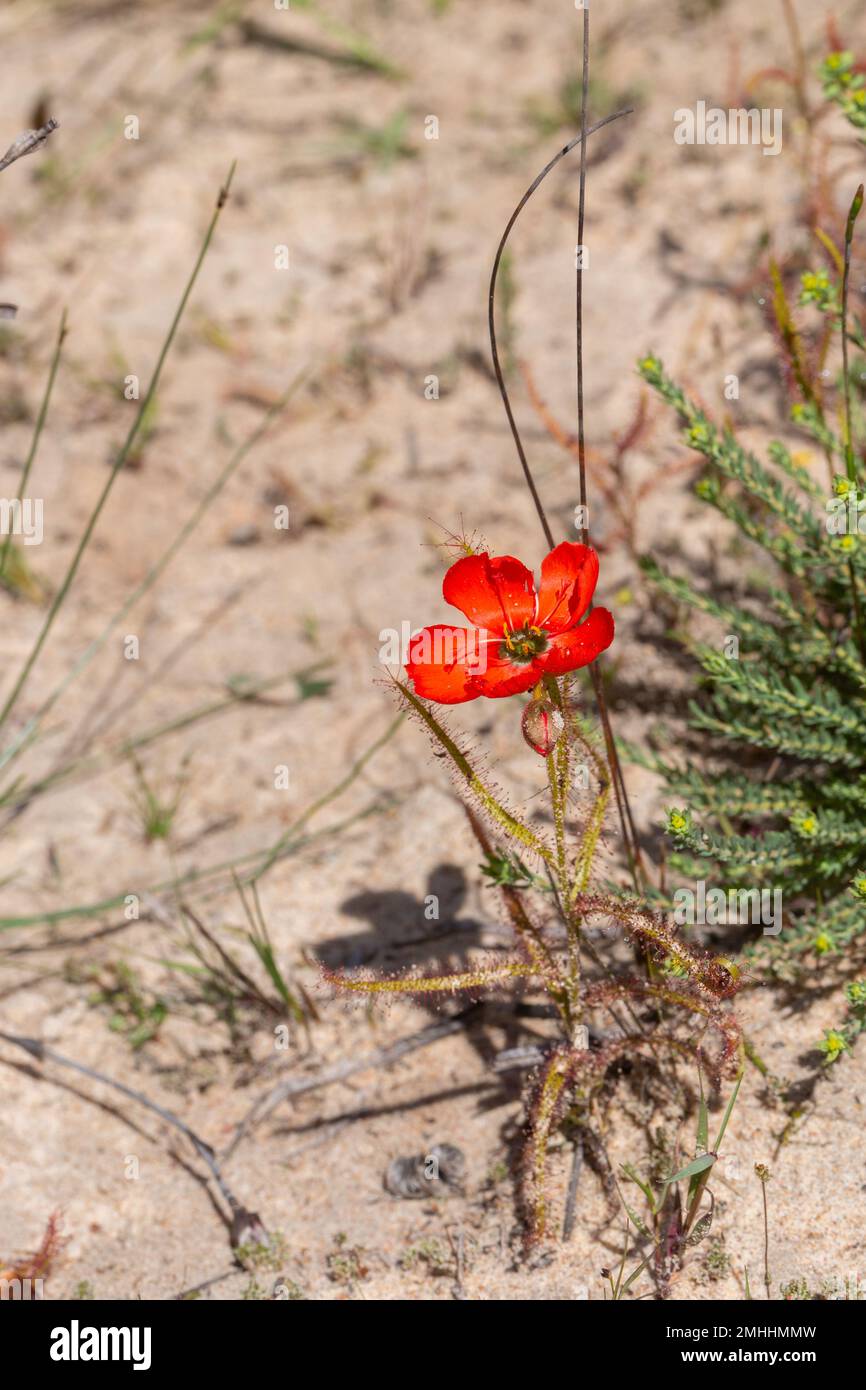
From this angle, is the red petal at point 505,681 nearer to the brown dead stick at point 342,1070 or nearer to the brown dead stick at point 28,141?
the brown dead stick at point 342,1070

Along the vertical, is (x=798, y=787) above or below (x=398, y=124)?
below

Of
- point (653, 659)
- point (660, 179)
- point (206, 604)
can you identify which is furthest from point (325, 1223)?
point (660, 179)

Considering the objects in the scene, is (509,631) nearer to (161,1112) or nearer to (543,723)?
(543,723)

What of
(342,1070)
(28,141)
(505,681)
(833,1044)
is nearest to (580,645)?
(505,681)

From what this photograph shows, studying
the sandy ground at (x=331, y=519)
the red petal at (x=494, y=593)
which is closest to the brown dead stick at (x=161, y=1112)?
the sandy ground at (x=331, y=519)

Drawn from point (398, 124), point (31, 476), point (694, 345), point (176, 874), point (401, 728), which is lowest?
point (176, 874)
